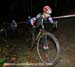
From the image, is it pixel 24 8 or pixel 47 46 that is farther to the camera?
pixel 24 8

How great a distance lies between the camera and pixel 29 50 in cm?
827

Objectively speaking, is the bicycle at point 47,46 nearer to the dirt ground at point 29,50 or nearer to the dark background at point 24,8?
the dirt ground at point 29,50

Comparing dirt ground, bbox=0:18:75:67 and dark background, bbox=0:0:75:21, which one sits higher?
dark background, bbox=0:0:75:21

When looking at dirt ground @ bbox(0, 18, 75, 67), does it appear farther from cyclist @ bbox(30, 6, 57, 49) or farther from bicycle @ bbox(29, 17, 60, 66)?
A: cyclist @ bbox(30, 6, 57, 49)

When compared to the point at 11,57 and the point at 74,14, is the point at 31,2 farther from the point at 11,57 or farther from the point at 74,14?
the point at 11,57

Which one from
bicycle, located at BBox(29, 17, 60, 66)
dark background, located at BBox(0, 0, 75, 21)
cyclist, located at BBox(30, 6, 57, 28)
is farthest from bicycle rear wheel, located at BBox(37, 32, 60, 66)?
dark background, located at BBox(0, 0, 75, 21)

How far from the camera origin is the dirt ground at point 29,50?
769 cm

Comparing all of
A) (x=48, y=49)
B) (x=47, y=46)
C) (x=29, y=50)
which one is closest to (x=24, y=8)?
(x=29, y=50)

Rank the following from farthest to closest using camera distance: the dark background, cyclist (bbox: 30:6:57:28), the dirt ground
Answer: the dark background < the dirt ground < cyclist (bbox: 30:6:57:28)

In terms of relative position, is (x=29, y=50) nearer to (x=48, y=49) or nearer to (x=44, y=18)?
(x=48, y=49)

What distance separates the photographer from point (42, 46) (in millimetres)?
7520

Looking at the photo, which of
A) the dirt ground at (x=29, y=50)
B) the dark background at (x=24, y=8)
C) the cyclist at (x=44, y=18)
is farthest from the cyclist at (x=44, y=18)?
the dark background at (x=24, y=8)

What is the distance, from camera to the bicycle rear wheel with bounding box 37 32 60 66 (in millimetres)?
7188

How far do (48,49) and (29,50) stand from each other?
0.71m
